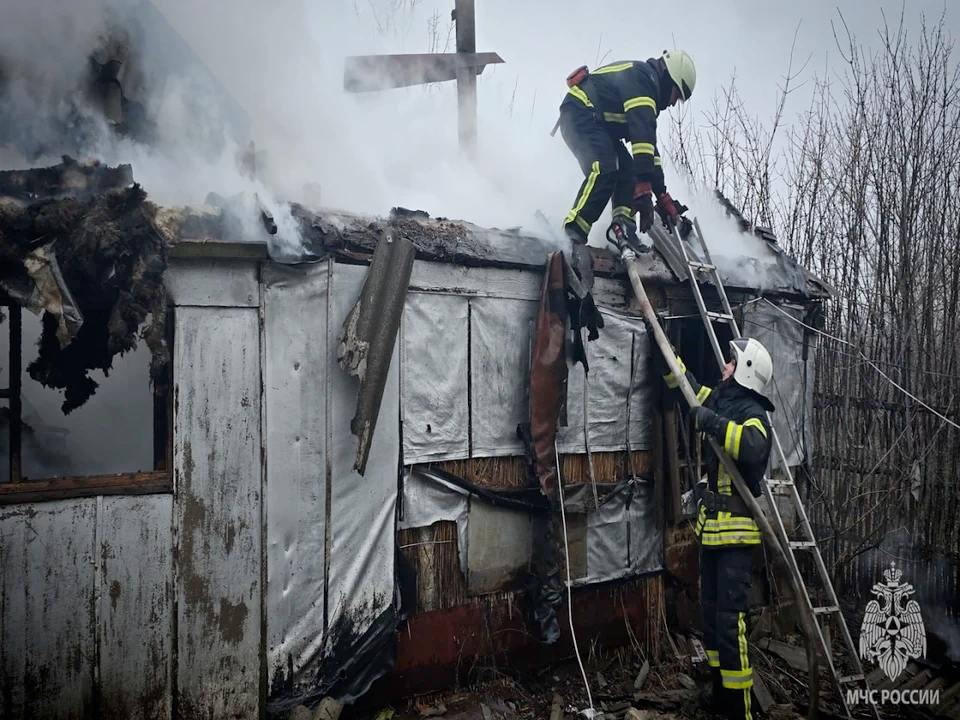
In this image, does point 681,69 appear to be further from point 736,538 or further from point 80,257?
point 80,257

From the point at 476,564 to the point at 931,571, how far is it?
19.6 feet

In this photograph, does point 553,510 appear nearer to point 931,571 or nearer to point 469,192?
point 469,192

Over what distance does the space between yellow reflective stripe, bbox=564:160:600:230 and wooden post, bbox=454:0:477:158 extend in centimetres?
222

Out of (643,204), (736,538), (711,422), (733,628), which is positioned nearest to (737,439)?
(711,422)

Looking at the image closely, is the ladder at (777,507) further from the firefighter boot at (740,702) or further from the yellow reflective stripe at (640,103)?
the yellow reflective stripe at (640,103)

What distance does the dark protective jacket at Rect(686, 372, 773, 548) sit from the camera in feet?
15.1

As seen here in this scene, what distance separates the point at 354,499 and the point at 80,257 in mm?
2314

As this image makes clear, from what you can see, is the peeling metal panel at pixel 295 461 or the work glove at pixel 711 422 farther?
the work glove at pixel 711 422

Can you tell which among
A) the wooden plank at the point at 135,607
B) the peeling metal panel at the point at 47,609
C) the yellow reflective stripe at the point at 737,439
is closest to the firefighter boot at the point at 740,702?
the yellow reflective stripe at the point at 737,439

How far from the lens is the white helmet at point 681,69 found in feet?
20.3

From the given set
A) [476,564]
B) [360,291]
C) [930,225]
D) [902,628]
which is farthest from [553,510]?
[930,225]

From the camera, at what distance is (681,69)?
6.18 m

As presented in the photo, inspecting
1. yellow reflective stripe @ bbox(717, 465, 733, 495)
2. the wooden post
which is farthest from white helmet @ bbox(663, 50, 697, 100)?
yellow reflective stripe @ bbox(717, 465, 733, 495)

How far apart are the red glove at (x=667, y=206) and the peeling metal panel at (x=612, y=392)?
1.05 meters
